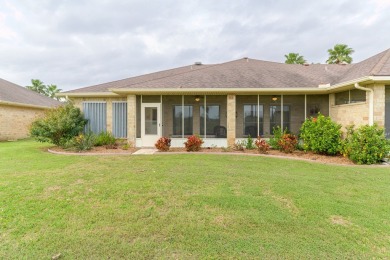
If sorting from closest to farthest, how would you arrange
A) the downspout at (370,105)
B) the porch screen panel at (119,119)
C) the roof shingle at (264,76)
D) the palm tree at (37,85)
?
the downspout at (370,105)
the roof shingle at (264,76)
the porch screen panel at (119,119)
the palm tree at (37,85)

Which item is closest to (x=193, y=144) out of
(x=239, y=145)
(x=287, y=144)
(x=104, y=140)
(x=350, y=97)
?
(x=239, y=145)

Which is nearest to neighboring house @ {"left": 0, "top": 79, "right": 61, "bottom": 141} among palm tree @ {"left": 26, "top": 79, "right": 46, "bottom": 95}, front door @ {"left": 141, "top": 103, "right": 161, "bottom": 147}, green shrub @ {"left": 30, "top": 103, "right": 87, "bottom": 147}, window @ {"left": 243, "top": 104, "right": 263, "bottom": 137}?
green shrub @ {"left": 30, "top": 103, "right": 87, "bottom": 147}

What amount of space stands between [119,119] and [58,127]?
Result: 2.97 metres

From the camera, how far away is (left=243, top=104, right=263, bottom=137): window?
11.9 m

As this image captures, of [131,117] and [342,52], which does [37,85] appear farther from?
[342,52]

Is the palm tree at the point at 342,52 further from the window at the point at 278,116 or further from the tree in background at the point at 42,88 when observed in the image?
the tree in background at the point at 42,88

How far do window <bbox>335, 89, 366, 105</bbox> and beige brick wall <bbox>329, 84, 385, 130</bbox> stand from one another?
0.19m

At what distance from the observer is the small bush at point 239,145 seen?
10379 millimetres

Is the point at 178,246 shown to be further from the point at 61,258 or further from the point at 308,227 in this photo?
the point at 308,227

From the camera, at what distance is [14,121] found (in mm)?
17188

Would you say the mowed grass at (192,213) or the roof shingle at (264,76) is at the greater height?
the roof shingle at (264,76)

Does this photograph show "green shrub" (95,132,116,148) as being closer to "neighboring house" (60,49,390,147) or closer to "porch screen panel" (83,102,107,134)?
"neighboring house" (60,49,390,147)

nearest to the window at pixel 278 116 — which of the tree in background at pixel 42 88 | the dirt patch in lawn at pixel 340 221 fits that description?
the dirt patch in lawn at pixel 340 221

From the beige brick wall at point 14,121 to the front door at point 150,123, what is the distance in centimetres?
978
